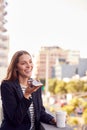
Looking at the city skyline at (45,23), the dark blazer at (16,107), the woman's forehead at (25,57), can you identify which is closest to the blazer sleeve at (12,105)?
the dark blazer at (16,107)

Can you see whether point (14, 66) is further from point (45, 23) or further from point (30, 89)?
point (45, 23)

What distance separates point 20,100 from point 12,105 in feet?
0.15

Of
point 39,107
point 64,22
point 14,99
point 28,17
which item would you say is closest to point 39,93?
point 39,107

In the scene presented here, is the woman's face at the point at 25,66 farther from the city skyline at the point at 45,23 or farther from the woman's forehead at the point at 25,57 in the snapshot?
the city skyline at the point at 45,23

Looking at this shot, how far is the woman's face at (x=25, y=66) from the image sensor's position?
117 centimetres

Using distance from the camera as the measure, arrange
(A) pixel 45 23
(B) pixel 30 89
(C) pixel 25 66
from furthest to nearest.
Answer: (A) pixel 45 23
(C) pixel 25 66
(B) pixel 30 89

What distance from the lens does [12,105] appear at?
1.09 meters

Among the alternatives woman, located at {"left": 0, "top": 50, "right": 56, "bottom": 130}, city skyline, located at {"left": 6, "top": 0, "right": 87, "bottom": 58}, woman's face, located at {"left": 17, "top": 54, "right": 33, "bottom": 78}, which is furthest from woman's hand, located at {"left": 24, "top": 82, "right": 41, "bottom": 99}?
city skyline, located at {"left": 6, "top": 0, "right": 87, "bottom": 58}

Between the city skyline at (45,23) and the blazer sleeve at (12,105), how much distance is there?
78.9 inches

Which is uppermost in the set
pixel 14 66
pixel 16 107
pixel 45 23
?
pixel 45 23

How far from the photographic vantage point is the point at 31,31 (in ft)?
15.1

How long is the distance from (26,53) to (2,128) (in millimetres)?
341

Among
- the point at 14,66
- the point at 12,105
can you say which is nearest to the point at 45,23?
the point at 14,66

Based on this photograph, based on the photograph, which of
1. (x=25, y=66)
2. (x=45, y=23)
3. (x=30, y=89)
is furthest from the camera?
(x=45, y=23)
